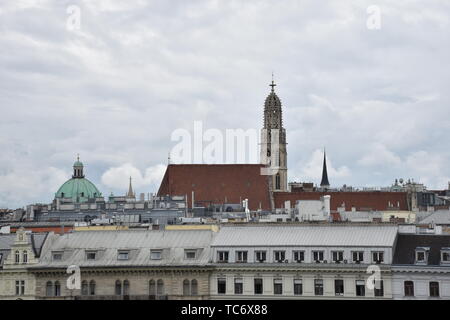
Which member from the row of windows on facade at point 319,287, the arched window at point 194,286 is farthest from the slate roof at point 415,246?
the arched window at point 194,286

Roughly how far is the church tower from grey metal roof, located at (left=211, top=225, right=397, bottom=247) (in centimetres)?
12822

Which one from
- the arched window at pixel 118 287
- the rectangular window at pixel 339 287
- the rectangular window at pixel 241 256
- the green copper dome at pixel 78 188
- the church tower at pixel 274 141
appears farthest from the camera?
the church tower at pixel 274 141

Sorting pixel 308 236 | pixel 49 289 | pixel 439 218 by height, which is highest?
pixel 439 218

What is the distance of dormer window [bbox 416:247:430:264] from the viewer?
47947 millimetres

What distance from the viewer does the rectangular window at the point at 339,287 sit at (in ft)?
160

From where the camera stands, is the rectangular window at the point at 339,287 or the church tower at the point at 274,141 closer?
the rectangular window at the point at 339,287

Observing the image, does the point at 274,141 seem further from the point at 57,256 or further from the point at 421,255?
the point at 421,255

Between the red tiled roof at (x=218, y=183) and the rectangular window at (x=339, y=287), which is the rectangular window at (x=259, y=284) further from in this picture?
the red tiled roof at (x=218, y=183)

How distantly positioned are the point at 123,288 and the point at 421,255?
61.5ft

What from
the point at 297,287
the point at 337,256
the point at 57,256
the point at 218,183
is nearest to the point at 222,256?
the point at 297,287

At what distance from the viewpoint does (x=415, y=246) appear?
49.6 meters

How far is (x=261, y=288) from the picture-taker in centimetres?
4994

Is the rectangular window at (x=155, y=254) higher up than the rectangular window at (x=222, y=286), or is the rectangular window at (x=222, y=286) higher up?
the rectangular window at (x=155, y=254)

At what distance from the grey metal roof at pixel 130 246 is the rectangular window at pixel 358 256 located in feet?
30.4
